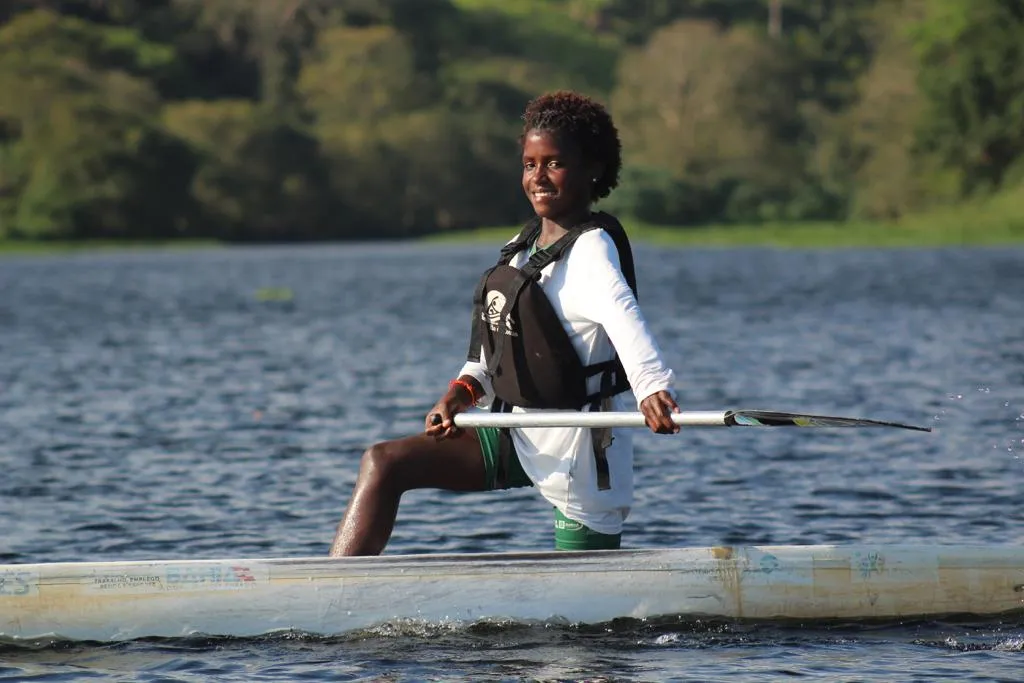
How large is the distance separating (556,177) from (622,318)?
72cm

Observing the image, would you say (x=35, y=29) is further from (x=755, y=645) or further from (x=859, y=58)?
(x=755, y=645)

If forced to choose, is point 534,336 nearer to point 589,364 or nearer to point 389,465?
point 589,364

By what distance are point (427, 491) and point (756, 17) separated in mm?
128113

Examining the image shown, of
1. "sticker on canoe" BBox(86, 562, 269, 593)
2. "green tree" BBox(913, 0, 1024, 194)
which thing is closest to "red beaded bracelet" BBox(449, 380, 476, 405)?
"sticker on canoe" BBox(86, 562, 269, 593)

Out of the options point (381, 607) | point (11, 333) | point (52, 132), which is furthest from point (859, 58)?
point (381, 607)

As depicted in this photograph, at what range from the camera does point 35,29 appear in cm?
11269

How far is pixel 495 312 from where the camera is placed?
7691 millimetres

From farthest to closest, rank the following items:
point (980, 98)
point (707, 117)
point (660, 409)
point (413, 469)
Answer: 1. point (707, 117)
2. point (980, 98)
3. point (413, 469)
4. point (660, 409)

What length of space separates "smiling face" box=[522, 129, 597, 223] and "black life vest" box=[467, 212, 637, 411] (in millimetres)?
96

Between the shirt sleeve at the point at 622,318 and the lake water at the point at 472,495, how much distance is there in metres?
1.67

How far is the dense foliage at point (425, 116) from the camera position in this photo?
3285 inches

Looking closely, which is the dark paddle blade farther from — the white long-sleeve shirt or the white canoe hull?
the white canoe hull

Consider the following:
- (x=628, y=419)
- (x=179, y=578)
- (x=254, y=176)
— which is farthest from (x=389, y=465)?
(x=254, y=176)

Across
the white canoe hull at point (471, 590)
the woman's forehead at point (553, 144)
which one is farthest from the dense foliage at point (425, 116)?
the woman's forehead at point (553, 144)
